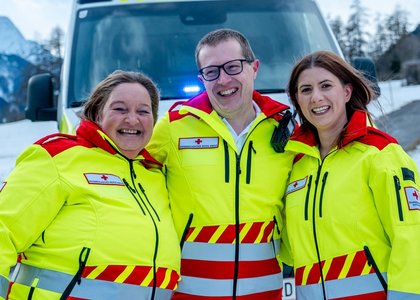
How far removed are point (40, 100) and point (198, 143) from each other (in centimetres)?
254

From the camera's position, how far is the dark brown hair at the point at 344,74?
9.47 ft

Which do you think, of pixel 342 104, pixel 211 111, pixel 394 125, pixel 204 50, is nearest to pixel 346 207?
pixel 342 104

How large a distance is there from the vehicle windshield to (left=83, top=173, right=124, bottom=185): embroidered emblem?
200cm

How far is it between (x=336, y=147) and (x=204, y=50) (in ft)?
2.69

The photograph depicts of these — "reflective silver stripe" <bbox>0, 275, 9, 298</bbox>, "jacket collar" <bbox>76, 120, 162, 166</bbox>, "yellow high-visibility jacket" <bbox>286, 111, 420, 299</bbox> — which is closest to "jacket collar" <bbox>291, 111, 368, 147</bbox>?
"yellow high-visibility jacket" <bbox>286, 111, 420, 299</bbox>

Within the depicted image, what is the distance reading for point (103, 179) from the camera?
2705mm

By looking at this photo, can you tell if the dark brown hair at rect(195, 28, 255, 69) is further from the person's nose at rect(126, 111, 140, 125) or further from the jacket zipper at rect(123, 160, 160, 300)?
the jacket zipper at rect(123, 160, 160, 300)

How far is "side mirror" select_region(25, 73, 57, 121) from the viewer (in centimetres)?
510

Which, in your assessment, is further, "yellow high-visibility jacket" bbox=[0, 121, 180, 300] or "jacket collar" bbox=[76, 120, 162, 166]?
"jacket collar" bbox=[76, 120, 162, 166]

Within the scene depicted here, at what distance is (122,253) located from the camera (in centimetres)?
256

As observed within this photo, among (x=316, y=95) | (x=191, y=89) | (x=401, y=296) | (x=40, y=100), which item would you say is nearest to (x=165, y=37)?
(x=191, y=89)

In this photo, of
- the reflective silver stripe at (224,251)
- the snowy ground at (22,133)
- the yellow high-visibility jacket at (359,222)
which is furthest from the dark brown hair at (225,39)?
the snowy ground at (22,133)

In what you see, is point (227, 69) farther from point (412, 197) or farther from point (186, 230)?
point (412, 197)

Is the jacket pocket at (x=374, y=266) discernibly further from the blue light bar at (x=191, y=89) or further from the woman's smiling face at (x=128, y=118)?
the blue light bar at (x=191, y=89)
